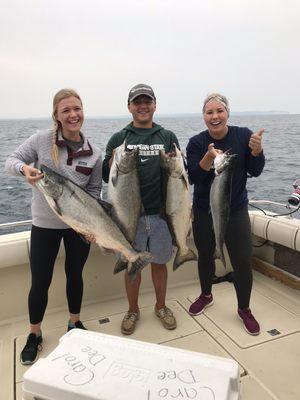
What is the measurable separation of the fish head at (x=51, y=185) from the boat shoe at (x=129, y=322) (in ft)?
5.40

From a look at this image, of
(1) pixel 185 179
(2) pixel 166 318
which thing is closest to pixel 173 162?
(1) pixel 185 179

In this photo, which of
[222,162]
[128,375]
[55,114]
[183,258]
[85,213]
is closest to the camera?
[128,375]

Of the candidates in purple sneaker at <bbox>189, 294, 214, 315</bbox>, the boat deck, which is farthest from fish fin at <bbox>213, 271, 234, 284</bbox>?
purple sneaker at <bbox>189, 294, 214, 315</bbox>

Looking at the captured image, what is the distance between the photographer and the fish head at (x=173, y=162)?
309 cm

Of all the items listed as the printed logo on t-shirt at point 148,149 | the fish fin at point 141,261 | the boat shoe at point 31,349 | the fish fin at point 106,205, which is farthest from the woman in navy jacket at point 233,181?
the boat shoe at point 31,349

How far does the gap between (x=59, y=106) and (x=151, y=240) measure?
4.85 feet

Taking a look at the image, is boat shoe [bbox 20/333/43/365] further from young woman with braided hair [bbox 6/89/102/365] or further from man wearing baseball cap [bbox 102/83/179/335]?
man wearing baseball cap [bbox 102/83/179/335]

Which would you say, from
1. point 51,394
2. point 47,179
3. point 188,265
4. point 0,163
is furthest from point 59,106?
point 0,163

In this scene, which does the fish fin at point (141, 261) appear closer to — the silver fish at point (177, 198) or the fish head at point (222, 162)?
the silver fish at point (177, 198)

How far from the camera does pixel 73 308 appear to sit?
3.47 meters

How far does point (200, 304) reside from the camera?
157 inches

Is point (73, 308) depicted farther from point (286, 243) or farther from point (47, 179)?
point (286, 243)

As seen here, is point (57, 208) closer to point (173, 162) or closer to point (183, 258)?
point (173, 162)

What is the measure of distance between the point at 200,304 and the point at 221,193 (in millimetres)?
1485
